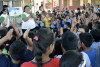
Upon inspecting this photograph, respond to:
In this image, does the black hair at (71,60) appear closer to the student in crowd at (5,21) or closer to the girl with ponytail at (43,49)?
the girl with ponytail at (43,49)

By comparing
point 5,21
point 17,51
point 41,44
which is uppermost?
point 41,44

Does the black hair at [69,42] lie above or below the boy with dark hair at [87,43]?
above

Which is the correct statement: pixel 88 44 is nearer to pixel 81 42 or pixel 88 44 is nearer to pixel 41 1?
pixel 81 42

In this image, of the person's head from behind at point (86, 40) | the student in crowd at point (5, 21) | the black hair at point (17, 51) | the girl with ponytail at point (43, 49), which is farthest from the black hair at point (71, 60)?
the student in crowd at point (5, 21)

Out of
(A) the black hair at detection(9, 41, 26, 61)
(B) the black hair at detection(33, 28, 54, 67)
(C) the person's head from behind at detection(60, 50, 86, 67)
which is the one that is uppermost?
(B) the black hair at detection(33, 28, 54, 67)

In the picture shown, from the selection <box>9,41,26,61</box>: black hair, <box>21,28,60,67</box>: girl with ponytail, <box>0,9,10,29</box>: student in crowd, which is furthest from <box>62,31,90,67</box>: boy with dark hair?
<box>0,9,10,29</box>: student in crowd

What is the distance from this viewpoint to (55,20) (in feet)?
25.9

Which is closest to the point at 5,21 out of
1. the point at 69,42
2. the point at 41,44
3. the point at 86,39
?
the point at 86,39

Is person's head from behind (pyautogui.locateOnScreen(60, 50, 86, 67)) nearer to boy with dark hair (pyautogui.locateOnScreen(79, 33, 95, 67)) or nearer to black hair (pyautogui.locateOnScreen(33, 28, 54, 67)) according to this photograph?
black hair (pyautogui.locateOnScreen(33, 28, 54, 67))

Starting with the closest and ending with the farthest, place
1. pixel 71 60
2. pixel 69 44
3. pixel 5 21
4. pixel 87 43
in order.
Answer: pixel 71 60, pixel 69 44, pixel 87 43, pixel 5 21

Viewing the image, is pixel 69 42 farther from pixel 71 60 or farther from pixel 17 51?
pixel 17 51

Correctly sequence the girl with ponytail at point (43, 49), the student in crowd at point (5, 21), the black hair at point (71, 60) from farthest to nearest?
the student in crowd at point (5, 21), the girl with ponytail at point (43, 49), the black hair at point (71, 60)

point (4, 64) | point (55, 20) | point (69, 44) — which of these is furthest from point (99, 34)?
point (55, 20)

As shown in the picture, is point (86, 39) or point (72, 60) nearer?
point (72, 60)
